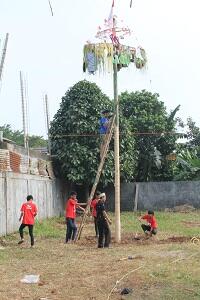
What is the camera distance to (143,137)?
30.8 metres

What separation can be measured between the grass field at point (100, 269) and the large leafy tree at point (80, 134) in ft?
28.7

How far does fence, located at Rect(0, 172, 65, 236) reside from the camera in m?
16.4

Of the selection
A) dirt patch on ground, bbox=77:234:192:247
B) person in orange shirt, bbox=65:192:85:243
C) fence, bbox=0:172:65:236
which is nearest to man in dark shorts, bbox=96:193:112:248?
dirt patch on ground, bbox=77:234:192:247

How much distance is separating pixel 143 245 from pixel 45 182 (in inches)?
375

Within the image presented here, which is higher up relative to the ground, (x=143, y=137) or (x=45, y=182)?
(x=143, y=137)

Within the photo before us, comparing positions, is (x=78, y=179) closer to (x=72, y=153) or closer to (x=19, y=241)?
(x=72, y=153)

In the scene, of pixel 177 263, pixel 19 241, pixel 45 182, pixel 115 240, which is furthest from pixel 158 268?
pixel 45 182

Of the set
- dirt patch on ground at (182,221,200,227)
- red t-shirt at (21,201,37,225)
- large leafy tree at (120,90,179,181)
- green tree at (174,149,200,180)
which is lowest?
dirt patch on ground at (182,221,200,227)

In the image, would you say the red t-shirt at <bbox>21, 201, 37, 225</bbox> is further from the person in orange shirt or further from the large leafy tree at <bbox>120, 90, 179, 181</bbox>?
the large leafy tree at <bbox>120, 90, 179, 181</bbox>

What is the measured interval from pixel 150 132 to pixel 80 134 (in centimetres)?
681

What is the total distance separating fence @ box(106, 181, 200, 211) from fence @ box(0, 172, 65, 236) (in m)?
4.39

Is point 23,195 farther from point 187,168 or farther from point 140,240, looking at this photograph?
point 187,168

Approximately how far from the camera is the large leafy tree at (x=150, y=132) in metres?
30.4

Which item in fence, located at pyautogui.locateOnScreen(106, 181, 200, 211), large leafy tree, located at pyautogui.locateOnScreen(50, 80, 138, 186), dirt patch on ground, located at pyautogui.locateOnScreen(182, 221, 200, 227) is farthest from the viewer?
fence, located at pyautogui.locateOnScreen(106, 181, 200, 211)
